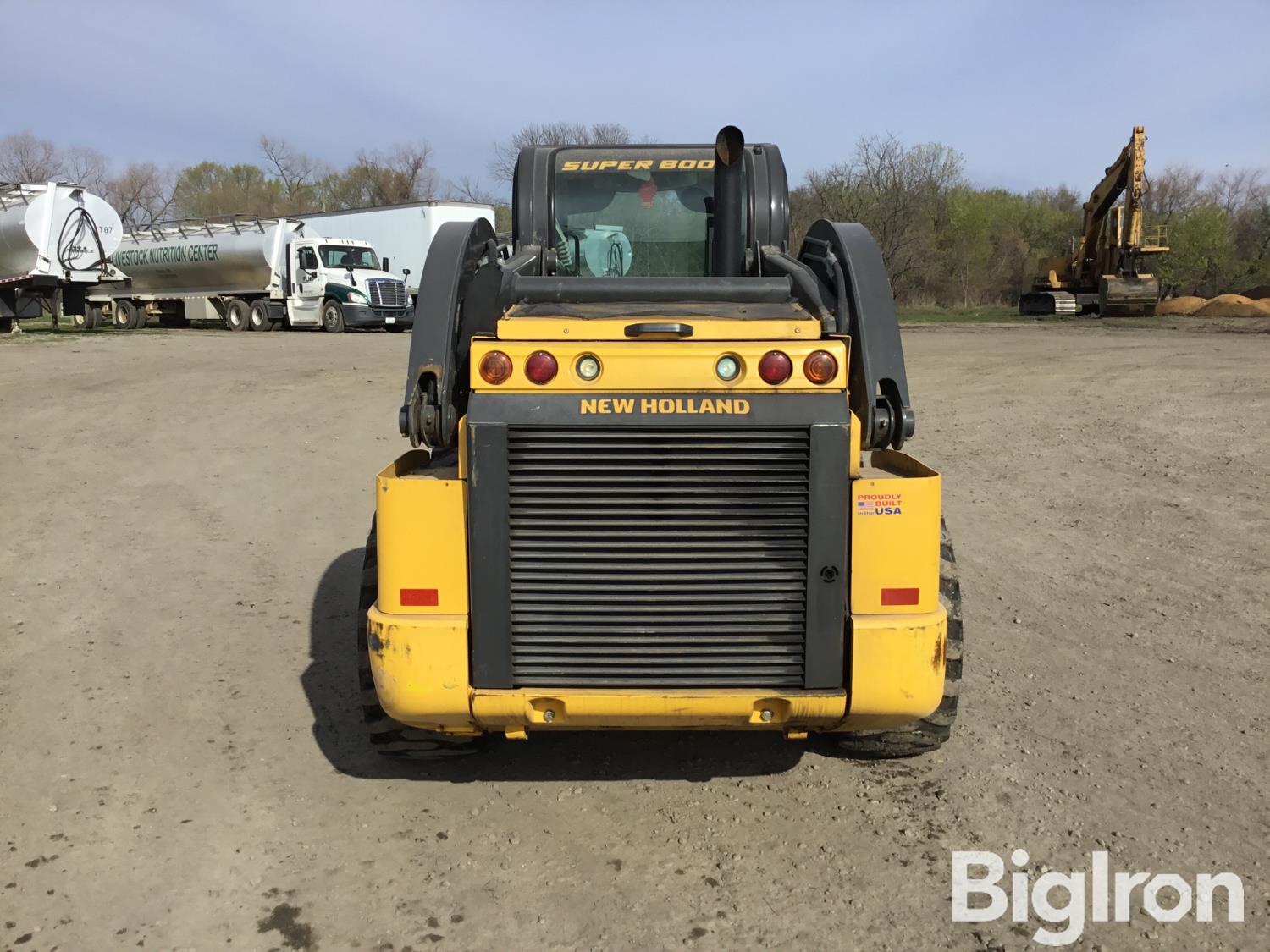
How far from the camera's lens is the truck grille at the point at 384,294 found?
28.3 m

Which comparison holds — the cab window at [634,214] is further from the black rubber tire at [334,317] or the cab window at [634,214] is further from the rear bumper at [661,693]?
the black rubber tire at [334,317]

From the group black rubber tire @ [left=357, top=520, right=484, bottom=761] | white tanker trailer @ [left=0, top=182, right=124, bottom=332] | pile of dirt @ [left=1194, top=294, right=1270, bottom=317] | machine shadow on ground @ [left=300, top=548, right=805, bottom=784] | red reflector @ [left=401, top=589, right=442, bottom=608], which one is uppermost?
white tanker trailer @ [left=0, top=182, right=124, bottom=332]

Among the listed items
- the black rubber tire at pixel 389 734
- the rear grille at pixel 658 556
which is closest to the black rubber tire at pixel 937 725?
the rear grille at pixel 658 556

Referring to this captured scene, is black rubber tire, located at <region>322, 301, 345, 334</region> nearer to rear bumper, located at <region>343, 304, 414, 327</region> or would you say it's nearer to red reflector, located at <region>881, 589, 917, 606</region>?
rear bumper, located at <region>343, 304, 414, 327</region>

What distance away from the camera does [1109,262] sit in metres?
32.4

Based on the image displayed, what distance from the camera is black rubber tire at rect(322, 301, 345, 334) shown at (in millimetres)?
28391

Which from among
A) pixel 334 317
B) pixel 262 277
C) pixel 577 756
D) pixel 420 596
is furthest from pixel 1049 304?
pixel 420 596

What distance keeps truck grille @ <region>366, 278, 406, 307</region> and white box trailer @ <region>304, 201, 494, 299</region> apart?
1.78 m

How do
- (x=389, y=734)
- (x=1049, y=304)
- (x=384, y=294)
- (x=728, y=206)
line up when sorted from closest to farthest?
(x=389, y=734) < (x=728, y=206) < (x=384, y=294) < (x=1049, y=304)

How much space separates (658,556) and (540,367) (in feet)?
2.40

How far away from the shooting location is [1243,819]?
150 inches
